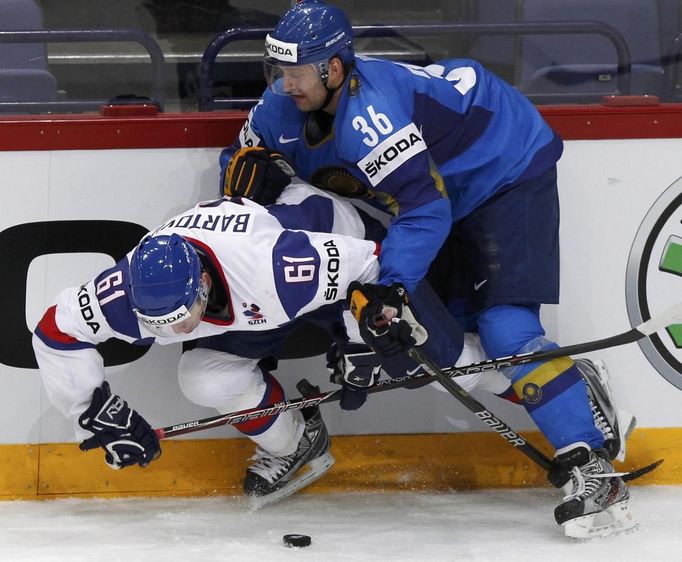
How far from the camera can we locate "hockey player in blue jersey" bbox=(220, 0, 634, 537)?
9.66 ft

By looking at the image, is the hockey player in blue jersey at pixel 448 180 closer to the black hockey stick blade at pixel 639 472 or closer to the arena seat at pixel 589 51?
the black hockey stick blade at pixel 639 472

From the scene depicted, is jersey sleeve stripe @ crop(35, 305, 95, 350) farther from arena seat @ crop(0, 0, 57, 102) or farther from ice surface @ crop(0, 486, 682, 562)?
arena seat @ crop(0, 0, 57, 102)

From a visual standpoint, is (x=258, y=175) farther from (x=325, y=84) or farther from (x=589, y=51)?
(x=589, y=51)

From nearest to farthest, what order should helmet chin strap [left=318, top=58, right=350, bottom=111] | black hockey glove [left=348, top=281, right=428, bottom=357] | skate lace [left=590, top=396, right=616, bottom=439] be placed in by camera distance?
black hockey glove [left=348, top=281, right=428, bottom=357] → helmet chin strap [left=318, top=58, right=350, bottom=111] → skate lace [left=590, top=396, right=616, bottom=439]

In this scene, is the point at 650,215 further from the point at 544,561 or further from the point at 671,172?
the point at 544,561

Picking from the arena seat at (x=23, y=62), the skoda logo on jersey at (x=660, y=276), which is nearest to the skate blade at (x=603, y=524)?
the skoda logo on jersey at (x=660, y=276)

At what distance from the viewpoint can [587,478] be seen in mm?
3090

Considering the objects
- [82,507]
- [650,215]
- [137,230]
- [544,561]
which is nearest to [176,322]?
[137,230]

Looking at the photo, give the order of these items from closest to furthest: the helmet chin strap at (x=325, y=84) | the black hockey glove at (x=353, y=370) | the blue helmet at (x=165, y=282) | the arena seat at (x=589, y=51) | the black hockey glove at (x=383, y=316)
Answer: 1. the blue helmet at (x=165, y=282)
2. the black hockey glove at (x=383, y=316)
3. the helmet chin strap at (x=325, y=84)
4. the black hockey glove at (x=353, y=370)
5. the arena seat at (x=589, y=51)

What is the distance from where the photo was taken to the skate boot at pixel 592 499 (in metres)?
3.05

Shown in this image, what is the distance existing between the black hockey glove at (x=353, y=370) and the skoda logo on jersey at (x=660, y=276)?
89 cm

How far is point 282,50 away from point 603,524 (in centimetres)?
149

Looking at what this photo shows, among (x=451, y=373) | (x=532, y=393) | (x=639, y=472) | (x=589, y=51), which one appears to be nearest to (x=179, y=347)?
(x=451, y=373)

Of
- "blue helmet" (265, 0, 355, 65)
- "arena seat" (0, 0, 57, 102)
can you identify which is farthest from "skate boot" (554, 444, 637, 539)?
"arena seat" (0, 0, 57, 102)
